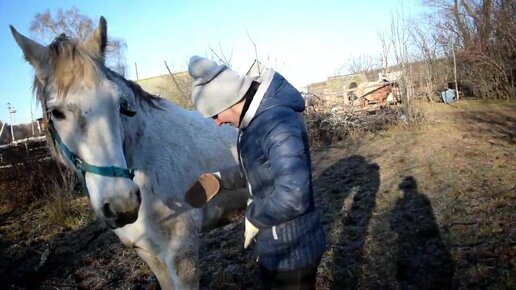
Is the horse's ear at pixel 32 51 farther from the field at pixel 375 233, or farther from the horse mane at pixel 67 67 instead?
the field at pixel 375 233

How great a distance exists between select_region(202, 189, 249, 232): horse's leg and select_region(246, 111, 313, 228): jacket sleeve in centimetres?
135

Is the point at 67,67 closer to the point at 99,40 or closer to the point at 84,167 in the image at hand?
the point at 99,40

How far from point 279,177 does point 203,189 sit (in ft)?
2.26

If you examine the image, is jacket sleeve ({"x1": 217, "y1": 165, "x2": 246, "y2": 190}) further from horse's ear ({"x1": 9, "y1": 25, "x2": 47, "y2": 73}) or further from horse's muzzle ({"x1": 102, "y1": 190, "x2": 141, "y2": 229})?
horse's ear ({"x1": 9, "y1": 25, "x2": 47, "y2": 73})

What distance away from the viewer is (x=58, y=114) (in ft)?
6.23

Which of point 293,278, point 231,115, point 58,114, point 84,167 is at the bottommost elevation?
point 293,278


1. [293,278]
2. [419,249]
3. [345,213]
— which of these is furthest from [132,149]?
[345,213]

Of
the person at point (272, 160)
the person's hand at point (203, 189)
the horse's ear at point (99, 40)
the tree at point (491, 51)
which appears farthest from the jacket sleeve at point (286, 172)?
the tree at point (491, 51)

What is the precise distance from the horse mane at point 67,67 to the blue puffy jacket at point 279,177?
88 centimetres

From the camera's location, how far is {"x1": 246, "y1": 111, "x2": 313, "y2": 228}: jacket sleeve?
155 cm

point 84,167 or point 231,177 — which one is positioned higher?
point 84,167

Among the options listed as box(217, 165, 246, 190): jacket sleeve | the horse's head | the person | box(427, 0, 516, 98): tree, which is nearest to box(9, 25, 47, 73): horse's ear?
the horse's head

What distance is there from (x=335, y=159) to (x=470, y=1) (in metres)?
20.5

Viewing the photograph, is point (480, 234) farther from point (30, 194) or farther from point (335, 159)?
point (30, 194)
